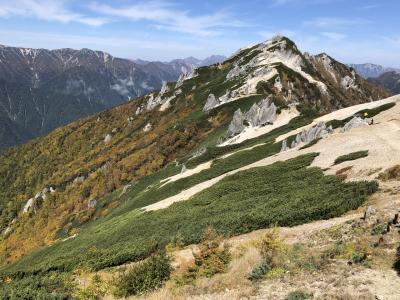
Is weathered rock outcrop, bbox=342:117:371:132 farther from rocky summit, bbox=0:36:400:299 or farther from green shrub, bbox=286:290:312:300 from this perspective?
green shrub, bbox=286:290:312:300

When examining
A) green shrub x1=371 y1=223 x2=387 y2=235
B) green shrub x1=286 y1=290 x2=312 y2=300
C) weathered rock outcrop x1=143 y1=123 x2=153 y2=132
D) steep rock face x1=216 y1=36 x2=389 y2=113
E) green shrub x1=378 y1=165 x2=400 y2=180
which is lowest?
green shrub x1=286 y1=290 x2=312 y2=300

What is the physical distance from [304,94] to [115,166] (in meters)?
76.8

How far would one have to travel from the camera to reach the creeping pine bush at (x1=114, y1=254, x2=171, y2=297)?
19859mm


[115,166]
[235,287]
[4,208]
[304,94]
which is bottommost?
[4,208]

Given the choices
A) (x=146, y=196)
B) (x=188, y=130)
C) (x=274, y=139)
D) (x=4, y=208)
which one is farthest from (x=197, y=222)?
(x=4, y=208)

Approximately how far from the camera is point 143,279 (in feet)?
Result: 66.8

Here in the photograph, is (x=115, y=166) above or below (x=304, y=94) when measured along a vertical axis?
below

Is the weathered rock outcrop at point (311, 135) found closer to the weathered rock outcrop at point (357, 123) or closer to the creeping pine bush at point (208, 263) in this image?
the weathered rock outcrop at point (357, 123)

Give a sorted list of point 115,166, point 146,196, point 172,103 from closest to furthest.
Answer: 1. point 146,196
2. point 115,166
3. point 172,103

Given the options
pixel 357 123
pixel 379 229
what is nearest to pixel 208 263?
pixel 379 229

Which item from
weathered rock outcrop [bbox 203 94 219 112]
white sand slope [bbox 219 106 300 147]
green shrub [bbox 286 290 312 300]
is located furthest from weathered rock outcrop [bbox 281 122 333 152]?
weathered rock outcrop [bbox 203 94 219 112]

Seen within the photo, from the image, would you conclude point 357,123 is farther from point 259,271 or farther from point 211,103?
point 211,103

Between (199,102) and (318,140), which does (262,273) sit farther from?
(199,102)

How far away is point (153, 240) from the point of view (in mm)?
37562
